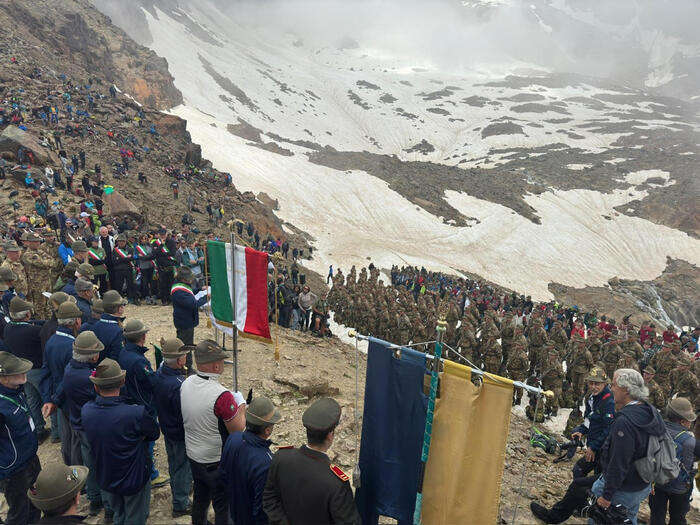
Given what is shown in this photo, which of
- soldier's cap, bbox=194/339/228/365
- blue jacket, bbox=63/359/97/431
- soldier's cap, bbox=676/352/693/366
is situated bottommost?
soldier's cap, bbox=676/352/693/366

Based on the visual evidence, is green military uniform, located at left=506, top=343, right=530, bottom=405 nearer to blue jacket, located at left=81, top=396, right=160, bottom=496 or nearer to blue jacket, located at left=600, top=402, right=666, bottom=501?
blue jacket, located at left=600, top=402, right=666, bottom=501

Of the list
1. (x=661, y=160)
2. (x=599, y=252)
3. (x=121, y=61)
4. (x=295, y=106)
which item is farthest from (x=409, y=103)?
(x=599, y=252)

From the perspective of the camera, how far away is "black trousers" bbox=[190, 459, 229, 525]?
4016 millimetres

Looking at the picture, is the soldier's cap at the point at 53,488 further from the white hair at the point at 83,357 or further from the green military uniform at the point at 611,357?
the green military uniform at the point at 611,357

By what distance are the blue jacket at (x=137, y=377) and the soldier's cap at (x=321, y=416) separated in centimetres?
229

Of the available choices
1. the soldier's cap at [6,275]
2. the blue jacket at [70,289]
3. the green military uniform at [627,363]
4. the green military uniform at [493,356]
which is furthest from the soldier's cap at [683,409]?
the soldier's cap at [6,275]

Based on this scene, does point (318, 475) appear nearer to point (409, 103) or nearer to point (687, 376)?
point (687, 376)

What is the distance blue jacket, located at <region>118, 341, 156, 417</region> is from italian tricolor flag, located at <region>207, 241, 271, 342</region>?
1.78 metres

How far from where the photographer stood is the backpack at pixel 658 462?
12.6 feet

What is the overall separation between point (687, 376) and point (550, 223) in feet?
123

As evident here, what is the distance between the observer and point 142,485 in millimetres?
3982

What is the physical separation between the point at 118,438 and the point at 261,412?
1519mm

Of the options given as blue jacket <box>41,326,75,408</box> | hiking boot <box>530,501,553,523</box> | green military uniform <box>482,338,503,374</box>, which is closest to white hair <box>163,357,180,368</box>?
blue jacket <box>41,326,75,408</box>

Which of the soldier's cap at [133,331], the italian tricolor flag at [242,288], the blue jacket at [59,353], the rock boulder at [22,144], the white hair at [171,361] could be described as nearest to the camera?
the white hair at [171,361]
